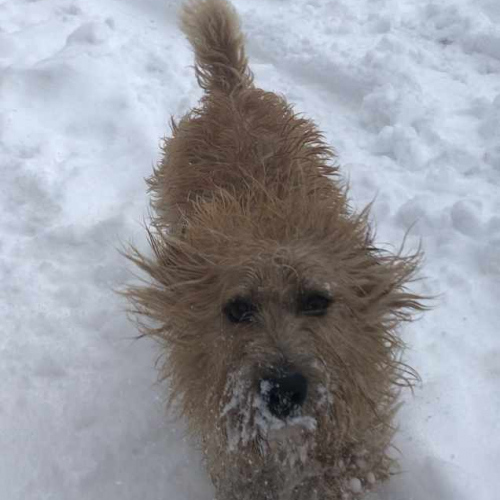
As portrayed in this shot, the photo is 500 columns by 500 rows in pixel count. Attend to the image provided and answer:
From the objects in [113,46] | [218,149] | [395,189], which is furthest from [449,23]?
[218,149]

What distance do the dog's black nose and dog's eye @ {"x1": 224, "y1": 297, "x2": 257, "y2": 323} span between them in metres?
0.24

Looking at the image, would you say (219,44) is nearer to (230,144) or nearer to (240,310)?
(230,144)

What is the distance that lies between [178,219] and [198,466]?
100 cm

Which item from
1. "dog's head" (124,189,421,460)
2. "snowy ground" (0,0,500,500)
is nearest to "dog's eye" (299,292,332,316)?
"dog's head" (124,189,421,460)

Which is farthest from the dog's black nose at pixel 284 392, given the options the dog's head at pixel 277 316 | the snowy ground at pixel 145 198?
the snowy ground at pixel 145 198

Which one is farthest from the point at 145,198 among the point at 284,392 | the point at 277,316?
the point at 284,392

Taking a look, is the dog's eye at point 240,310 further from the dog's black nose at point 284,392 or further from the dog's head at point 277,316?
the dog's black nose at point 284,392

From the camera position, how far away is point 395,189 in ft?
11.8

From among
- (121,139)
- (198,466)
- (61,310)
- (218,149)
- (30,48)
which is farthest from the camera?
(30,48)

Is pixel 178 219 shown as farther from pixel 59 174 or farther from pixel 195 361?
pixel 59 174

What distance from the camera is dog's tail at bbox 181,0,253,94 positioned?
3215mm

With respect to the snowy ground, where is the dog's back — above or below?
above

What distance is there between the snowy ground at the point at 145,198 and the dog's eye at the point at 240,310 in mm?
860

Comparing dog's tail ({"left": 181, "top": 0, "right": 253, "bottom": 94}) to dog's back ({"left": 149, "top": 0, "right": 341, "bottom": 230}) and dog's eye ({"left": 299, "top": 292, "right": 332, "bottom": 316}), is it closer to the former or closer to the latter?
dog's back ({"left": 149, "top": 0, "right": 341, "bottom": 230})
